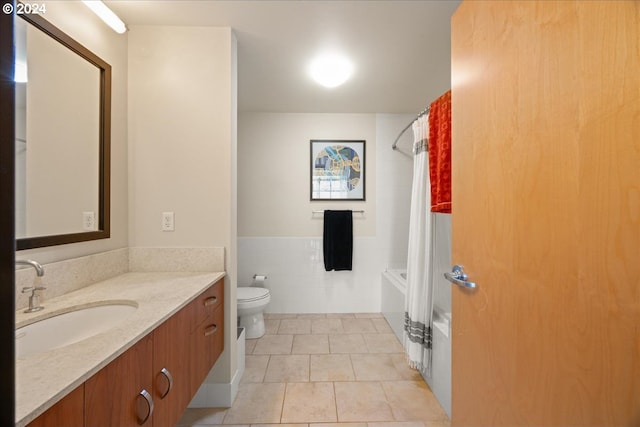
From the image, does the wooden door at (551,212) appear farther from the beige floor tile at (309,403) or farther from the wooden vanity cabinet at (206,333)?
the wooden vanity cabinet at (206,333)

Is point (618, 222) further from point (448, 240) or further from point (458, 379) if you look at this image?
point (448, 240)

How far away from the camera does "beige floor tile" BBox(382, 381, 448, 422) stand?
1453 mm

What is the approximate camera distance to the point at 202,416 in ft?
4.79

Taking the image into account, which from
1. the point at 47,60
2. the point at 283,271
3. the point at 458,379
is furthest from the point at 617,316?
the point at 283,271

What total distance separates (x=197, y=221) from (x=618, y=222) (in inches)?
68.3

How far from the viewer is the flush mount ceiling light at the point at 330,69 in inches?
73.1

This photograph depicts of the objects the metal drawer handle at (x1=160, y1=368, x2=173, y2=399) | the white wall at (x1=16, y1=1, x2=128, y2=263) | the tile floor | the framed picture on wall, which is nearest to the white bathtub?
the tile floor

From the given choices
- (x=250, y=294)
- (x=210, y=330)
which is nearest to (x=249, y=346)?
(x=250, y=294)

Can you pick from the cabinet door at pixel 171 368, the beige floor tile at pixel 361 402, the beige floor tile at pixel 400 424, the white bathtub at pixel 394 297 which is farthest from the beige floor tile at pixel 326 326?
the cabinet door at pixel 171 368

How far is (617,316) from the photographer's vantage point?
0.52 m

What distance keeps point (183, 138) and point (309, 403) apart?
1.79 metres

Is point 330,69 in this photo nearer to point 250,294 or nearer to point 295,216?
point 295,216

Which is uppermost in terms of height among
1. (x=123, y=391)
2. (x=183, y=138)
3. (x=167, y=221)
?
(x=183, y=138)

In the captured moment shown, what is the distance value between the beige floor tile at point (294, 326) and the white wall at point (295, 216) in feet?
0.62
